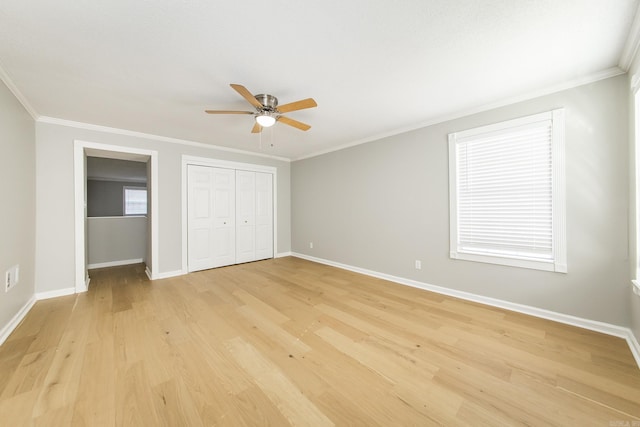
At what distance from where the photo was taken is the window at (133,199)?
8.31 meters

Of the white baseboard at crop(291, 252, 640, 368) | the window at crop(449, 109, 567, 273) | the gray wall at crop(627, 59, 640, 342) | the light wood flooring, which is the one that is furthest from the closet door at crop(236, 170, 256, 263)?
the gray wall at crop(627, 59, 640, 342)

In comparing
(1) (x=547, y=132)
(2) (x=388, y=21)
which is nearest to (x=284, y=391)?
(2) (x=388, y=21)

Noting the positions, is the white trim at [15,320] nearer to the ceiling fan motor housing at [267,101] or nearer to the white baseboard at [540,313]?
the ceiling fan motor housing at [267,101]

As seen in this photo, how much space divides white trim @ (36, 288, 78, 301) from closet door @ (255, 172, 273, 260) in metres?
2.83

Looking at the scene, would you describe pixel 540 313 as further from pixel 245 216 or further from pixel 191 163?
pixel 191 163

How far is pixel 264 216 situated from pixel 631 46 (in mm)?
5231

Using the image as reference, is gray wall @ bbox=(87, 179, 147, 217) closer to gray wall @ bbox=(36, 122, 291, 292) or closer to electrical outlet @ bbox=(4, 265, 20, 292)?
gray wall @ bbox=(36, 122, 291, 292)

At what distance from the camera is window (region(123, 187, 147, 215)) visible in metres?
8.31

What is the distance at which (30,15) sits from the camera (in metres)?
1.45

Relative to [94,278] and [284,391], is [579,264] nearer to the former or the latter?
[284,391]

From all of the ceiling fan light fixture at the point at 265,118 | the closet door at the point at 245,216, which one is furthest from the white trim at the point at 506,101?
the closet door at the point at 245,216

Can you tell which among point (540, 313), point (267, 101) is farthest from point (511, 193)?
point (267, 101)

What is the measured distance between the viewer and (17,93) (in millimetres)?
2373

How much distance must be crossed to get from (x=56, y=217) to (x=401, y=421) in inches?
179
